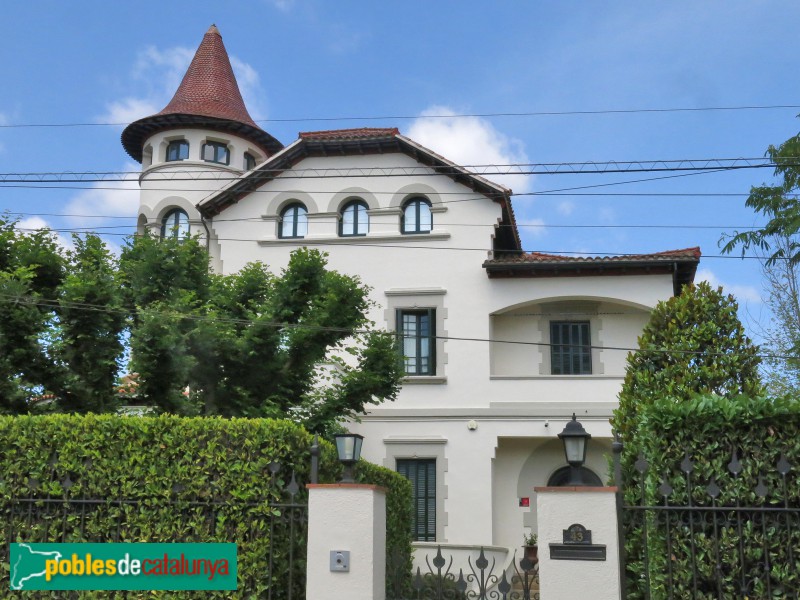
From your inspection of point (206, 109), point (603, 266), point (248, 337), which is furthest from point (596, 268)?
point (206, 109)

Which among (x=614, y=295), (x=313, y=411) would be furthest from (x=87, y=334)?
(x=614, y=295)

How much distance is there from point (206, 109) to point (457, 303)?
9513 mm

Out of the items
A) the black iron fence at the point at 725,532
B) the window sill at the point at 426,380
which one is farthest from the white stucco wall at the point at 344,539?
the window sill at the point at 426,380

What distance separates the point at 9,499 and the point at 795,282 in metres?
19.7

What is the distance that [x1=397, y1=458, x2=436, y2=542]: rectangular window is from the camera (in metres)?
19.4

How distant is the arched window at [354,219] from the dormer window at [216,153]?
4.89 m

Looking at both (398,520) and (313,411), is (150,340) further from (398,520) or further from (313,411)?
(398,520)

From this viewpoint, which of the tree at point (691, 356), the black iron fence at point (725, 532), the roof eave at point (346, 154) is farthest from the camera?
the roof eave at point (346, 154)

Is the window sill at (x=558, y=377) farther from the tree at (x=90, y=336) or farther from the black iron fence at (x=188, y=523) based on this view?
the black iron fence at (x=188, y=523)

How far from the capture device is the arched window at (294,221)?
2170 centimetres

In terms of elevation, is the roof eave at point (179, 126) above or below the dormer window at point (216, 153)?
above

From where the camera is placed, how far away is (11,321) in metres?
13.5

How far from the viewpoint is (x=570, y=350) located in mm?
20672

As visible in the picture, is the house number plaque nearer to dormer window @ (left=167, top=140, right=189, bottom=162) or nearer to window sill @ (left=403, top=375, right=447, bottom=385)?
window sill @ (left=403, top=375, right=447, bottom=385)
